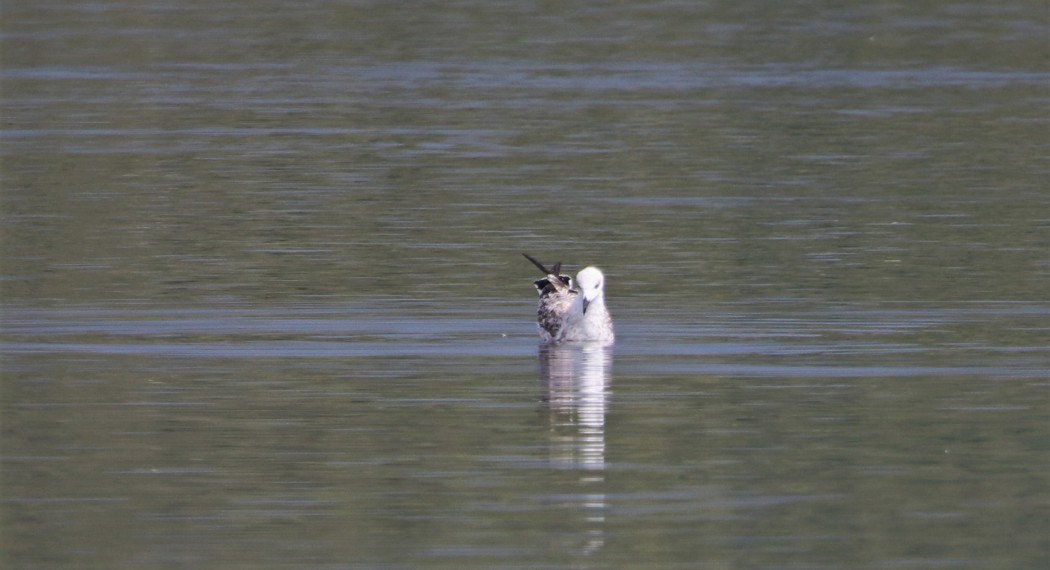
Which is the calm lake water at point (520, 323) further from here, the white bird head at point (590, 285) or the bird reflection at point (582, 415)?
the white bird head at point (590, 285)

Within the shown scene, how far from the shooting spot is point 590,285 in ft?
55.7

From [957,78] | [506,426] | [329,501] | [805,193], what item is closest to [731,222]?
[805,193]

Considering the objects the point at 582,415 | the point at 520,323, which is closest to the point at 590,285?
the point at 520,323

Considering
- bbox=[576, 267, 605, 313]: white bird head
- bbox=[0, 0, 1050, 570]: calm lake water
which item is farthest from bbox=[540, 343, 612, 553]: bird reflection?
bbox=[576, 267, 605, 313]: white bird head

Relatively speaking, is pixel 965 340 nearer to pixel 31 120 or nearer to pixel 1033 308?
pixel 1033 308

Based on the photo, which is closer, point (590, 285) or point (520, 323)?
point (590, 285)

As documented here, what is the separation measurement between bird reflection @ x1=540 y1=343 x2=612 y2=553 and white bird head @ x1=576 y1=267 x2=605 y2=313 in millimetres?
331

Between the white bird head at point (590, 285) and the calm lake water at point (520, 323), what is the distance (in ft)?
1.12

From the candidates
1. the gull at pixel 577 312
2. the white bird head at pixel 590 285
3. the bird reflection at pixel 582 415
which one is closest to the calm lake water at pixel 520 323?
the bird reflection at pixel 582 415

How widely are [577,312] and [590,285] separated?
0.41 metres

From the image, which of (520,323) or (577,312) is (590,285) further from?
(520,323)

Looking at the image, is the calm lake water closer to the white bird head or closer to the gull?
the gull

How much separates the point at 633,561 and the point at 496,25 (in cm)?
3970

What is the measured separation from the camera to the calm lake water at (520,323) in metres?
11.7
